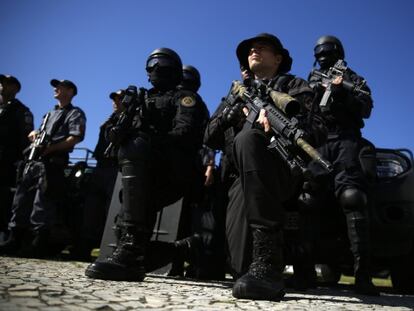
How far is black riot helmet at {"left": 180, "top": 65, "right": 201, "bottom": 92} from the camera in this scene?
5016 mm

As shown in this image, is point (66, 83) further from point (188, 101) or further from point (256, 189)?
point (256, 189)

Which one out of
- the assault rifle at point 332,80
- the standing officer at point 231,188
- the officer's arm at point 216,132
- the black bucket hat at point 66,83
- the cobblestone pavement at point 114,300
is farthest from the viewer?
the black bucket hat at point 66,83

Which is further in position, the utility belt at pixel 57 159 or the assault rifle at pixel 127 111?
the utility belt at pixel 57 159

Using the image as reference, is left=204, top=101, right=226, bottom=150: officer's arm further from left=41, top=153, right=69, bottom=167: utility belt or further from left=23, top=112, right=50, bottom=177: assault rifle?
left=23, top=112, right=50, bottom=177: assault rifle

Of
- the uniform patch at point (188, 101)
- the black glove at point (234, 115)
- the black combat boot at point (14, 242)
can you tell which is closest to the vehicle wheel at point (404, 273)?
the black glove at point (234, 115)

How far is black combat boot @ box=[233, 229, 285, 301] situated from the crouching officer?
88cm

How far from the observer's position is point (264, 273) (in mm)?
1867

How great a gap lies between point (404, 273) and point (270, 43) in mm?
2434

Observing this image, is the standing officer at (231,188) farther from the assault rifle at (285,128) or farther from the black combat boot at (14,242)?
the black combat boot at (14,242)

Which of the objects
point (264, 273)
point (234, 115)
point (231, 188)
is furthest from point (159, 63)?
point (264, 273)

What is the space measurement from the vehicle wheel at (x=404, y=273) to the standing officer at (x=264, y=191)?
176cm

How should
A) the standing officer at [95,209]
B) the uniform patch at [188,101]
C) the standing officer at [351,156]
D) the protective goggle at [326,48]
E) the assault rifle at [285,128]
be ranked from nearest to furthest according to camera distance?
the assault rifle at [285,128], the standing officer at [351,156], the uniform patch at [188,101], the protective goggle at [326,48], the standing officer at [95,209]

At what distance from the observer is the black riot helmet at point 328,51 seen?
3740mm

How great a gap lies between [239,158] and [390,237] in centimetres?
171
